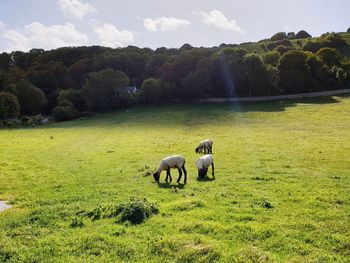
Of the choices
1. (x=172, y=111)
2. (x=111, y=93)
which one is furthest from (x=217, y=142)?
(x=111, y=93)

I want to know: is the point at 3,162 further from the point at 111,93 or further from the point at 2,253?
the point at 111,93

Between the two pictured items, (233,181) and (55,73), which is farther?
(55,73)

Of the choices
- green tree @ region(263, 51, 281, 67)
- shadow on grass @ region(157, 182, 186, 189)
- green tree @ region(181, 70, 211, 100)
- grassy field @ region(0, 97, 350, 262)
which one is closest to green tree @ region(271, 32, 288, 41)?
green tree @ region(263, 51, 281, 67)

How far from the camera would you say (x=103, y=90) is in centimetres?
9306

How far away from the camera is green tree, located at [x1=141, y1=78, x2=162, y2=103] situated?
91.0m

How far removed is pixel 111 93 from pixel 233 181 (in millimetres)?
76952

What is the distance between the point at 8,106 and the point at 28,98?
35.7ft

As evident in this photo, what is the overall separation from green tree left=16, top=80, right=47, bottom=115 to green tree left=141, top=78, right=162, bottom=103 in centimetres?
2829

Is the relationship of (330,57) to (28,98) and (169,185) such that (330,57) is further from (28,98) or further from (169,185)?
(169,185)

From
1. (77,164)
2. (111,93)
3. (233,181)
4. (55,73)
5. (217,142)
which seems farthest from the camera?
(55,73)

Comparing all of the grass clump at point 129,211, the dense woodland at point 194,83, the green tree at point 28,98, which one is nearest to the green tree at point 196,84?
the dense woodland at point 194,83

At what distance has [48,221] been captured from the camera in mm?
14117

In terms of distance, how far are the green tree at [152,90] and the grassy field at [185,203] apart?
4993 cm

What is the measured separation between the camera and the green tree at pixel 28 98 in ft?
309
